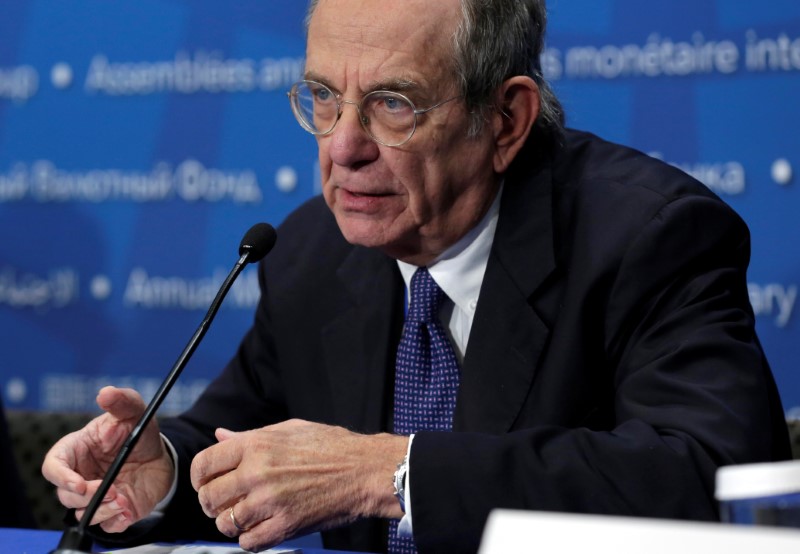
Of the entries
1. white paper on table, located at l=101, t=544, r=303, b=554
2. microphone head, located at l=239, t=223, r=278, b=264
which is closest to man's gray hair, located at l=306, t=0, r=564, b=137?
microphone head, located at l=239, t=223, r=278, b=264

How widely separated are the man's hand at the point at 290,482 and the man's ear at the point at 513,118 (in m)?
0.64

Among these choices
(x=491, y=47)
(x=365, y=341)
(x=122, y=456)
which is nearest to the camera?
(x=122, y=456)

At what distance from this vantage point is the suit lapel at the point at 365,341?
1.86 m

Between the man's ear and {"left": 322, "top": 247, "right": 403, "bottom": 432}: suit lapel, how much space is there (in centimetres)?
28

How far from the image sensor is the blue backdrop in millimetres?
2791

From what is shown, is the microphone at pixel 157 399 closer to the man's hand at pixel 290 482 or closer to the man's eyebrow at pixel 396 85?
the man's hand at pixel 290 482

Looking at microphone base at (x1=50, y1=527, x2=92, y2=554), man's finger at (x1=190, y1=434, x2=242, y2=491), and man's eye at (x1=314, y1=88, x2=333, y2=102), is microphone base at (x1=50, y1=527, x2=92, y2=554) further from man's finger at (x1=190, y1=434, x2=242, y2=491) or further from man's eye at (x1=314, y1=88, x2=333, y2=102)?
man's eye at (x1=314, y1=88, x2=333, y2=102)

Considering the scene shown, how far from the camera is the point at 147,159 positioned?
9.79 feet

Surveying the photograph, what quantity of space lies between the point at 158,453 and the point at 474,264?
0.58m

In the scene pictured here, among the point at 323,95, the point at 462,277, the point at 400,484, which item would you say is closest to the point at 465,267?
the point at 462,277

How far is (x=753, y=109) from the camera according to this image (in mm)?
2379

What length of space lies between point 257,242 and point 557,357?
49cm

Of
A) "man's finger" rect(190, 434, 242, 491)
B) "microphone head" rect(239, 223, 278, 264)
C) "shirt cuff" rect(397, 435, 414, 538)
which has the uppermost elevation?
"microphone head" rect(239, 223, 278, 264)

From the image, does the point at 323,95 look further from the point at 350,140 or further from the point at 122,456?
the point at 122,456
